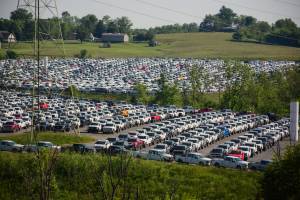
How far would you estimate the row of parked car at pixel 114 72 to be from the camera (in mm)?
64500

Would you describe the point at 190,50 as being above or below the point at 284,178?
above

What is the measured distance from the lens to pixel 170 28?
170 meters

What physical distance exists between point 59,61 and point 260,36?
50.1m

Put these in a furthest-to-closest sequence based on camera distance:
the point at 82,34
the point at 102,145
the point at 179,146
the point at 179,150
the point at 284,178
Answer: the point at 82,34 → the point at 102,145 → the point at 179,146 → the point at 179,150 → the point at 284,178

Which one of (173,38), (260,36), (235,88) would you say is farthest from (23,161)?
(173,38)

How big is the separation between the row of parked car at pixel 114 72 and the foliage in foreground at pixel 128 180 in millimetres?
31622

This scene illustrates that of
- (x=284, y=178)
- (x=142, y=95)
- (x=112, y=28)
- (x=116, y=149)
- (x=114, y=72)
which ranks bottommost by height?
(x=116, y=149)

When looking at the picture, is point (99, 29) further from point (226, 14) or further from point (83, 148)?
point (83, 148)

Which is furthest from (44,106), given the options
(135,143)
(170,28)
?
(170,28)

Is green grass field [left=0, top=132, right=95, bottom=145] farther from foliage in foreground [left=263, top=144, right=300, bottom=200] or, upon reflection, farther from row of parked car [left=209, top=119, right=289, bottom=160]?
foliage in foreground [left=263, top=144, right=300, bottom=200]

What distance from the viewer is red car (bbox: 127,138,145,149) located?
99.9 feet

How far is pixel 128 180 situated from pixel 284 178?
8.59 metres

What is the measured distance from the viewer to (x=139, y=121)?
131ft

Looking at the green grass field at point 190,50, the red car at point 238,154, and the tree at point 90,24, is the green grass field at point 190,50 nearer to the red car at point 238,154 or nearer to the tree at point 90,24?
the tree at point 90,24
